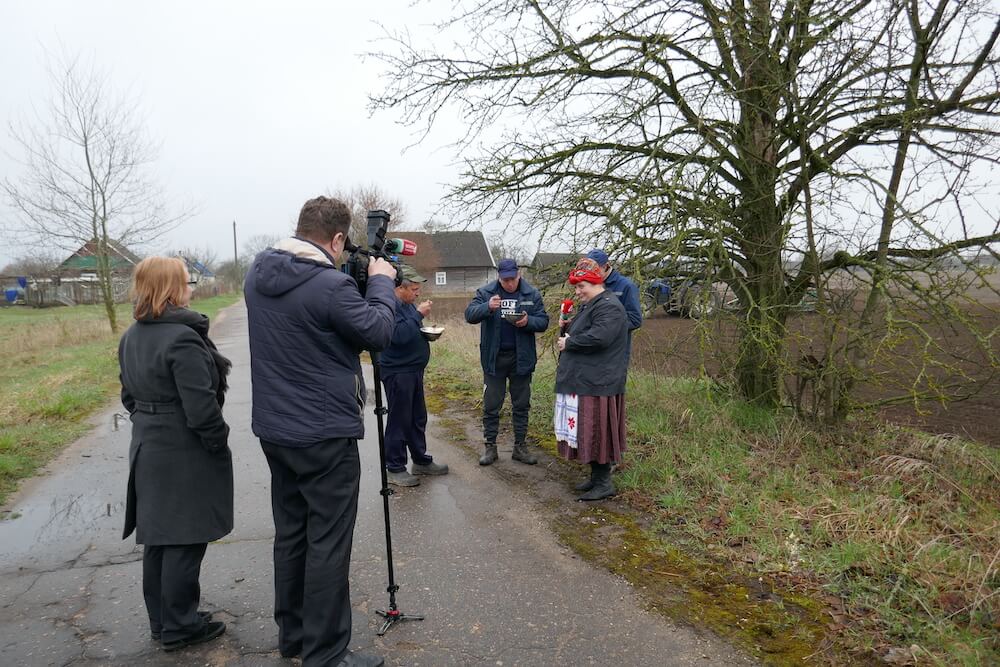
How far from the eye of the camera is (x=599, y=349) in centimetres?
474

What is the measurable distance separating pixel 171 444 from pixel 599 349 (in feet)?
9.54

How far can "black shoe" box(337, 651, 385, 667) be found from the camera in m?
2.79

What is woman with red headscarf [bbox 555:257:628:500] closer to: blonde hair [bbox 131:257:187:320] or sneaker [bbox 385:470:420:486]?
sneaker [bbox 385:470:420:486]

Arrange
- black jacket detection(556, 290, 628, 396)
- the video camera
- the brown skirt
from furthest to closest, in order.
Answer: the brown skirt
black jacket detection(556, 290, 628, 396)
the video camera

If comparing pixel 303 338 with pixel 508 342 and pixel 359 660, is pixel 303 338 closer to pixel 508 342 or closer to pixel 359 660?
pixel 359 660

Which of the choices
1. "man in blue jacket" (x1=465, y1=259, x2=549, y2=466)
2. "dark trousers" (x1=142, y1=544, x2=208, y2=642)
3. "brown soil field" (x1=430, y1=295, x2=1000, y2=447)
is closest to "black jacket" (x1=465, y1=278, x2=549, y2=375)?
"man in blue jacket" (x1=465, y1=259, x2=549, y2=466)

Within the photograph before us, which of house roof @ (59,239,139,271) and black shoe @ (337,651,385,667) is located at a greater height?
house roof @ (59,239,139,271)

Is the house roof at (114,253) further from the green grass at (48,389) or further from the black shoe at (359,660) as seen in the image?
the black shoe at (359,660)

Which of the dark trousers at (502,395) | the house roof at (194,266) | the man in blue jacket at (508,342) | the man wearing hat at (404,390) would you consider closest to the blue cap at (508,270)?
the man in blue jacket at (508,342)

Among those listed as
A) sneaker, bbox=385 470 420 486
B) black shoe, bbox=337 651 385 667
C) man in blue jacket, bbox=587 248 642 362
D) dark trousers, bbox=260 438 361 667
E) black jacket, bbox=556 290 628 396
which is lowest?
black shoe, bbox=337 651 385 667

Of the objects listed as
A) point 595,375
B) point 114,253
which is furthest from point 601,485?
point 114,253

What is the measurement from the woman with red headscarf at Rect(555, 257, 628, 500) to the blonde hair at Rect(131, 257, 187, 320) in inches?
108

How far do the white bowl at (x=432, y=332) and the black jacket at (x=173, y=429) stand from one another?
6.48 ft

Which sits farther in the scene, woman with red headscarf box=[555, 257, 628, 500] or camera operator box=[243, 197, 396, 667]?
woman with red headscarf box=[555, 257, 628, 500]
